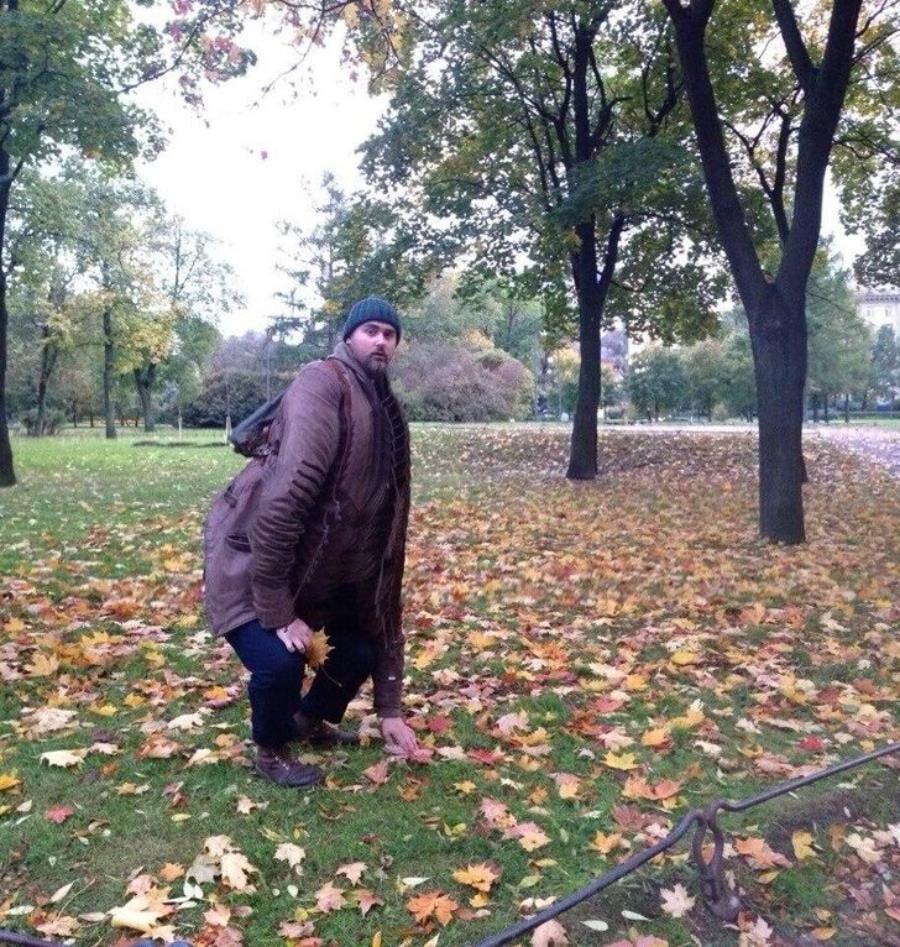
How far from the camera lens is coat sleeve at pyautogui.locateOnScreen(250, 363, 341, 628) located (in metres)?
2.89

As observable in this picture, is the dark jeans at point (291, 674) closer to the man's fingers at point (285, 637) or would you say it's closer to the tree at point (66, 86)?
the man's fingers at point (285, 637)

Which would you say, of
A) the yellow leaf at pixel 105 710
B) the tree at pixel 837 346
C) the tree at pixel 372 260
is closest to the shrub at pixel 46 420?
the tree at pixel 372 260

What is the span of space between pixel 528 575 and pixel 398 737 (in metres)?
3.78

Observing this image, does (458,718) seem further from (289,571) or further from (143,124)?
(143,124)

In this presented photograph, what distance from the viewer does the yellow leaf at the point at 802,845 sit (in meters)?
3.11

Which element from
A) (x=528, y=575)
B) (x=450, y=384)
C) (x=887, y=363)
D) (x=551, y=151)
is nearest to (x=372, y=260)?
(x=551, y=151)

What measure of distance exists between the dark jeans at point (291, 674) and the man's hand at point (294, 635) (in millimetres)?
32

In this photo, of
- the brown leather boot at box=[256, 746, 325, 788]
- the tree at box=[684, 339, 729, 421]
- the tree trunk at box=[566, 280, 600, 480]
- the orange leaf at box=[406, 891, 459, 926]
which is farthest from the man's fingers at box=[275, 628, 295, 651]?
the tree at box=[684, 339, 729, 421]

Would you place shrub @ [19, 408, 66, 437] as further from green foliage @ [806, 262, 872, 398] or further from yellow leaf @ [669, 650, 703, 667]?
yellow leaf @ [669, 650, 703, 667]

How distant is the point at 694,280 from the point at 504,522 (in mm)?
9617

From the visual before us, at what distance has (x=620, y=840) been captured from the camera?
317 centimetres

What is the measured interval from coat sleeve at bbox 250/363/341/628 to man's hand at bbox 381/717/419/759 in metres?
0.96

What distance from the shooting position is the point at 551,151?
16.5 metres

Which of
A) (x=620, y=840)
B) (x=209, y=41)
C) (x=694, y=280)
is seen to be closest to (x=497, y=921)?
(x=620, y=840)
